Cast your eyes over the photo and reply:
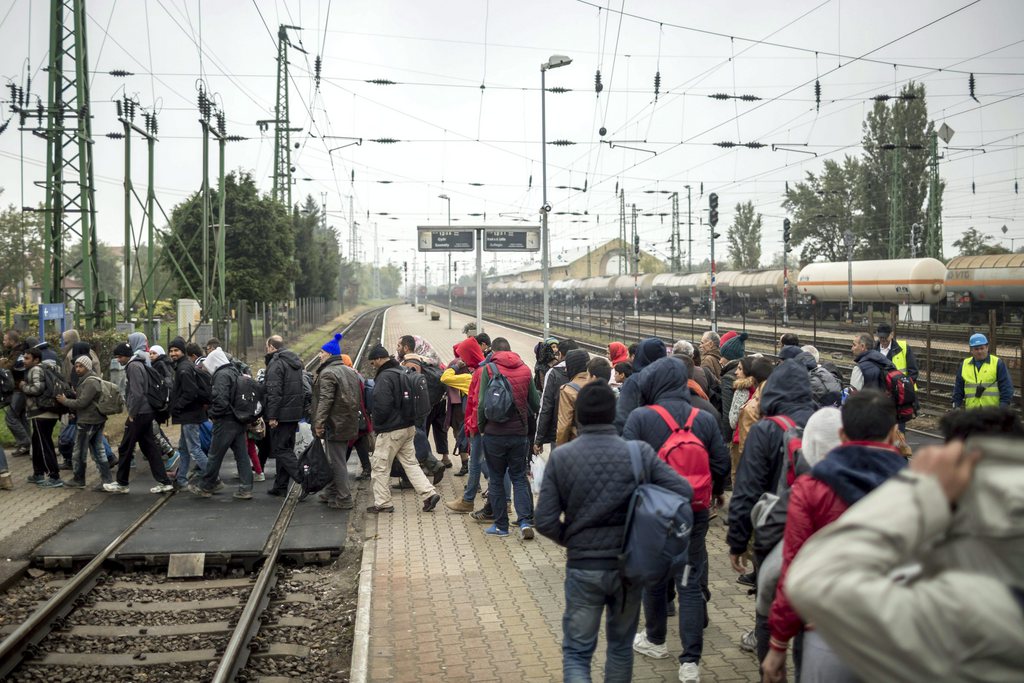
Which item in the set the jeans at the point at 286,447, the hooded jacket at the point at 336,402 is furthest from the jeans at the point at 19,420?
the hooded jacket at the point at 336,402

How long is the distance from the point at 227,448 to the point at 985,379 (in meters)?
8.45

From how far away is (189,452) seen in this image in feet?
35.3

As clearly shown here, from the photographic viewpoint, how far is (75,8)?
19438 millimetres

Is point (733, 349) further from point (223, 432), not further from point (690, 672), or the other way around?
point (223, 432)

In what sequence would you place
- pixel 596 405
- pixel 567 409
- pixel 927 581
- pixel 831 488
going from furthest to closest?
pixel 567 409, pixel 596 405, pixel 831 488, pixel 927 581

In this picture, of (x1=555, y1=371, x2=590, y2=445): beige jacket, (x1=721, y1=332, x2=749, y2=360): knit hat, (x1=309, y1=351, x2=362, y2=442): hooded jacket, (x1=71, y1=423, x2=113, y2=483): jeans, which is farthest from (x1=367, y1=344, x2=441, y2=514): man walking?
(x1=71, y1=423, x2=113, y2=483): jeans

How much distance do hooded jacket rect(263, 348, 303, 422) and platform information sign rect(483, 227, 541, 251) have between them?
12874 millimetres

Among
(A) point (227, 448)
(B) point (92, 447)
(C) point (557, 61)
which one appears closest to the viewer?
(A) point (227, 448)

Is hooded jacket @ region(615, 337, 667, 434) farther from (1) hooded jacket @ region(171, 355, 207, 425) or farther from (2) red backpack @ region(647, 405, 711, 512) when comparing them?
(1) hooded jacket @ region(171, 355, 207, 425)

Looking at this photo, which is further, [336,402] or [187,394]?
[187,394]

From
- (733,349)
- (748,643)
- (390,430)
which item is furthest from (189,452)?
(748,643)

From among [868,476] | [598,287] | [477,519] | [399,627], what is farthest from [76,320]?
[598,287]

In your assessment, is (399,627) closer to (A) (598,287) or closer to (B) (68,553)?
(B) (68,553)

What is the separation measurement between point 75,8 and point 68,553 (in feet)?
50.7
